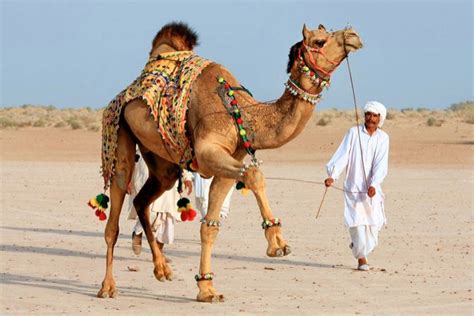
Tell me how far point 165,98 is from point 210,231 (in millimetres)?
1327

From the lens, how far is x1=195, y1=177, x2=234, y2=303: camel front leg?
429 inches

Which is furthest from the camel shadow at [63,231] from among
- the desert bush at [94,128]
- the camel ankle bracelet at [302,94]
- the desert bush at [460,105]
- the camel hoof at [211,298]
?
the desert bush at [460,105]

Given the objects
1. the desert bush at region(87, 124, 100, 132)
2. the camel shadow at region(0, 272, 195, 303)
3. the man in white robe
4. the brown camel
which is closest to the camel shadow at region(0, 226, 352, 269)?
the man in white robe

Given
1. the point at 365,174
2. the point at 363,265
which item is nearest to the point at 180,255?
the point at 363,265

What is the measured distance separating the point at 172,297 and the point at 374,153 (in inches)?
133

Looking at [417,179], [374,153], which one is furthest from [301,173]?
[374,153]

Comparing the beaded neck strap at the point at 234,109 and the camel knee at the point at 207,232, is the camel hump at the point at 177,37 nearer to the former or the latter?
the beaded neck strap at the point at 234,109

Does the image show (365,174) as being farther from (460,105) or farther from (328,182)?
(460,105)

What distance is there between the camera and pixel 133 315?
1055 centimetres

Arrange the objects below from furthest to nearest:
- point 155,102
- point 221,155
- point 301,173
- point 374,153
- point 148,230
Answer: point 301,173 < point 374,153 < point 148,230 < point 155,102 < point 221,155

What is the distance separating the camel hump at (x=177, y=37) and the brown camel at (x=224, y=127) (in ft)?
0.03

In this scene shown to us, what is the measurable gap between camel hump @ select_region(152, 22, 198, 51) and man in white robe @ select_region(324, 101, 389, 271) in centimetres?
233

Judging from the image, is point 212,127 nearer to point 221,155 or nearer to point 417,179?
point 221,155

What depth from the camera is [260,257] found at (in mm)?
14445
